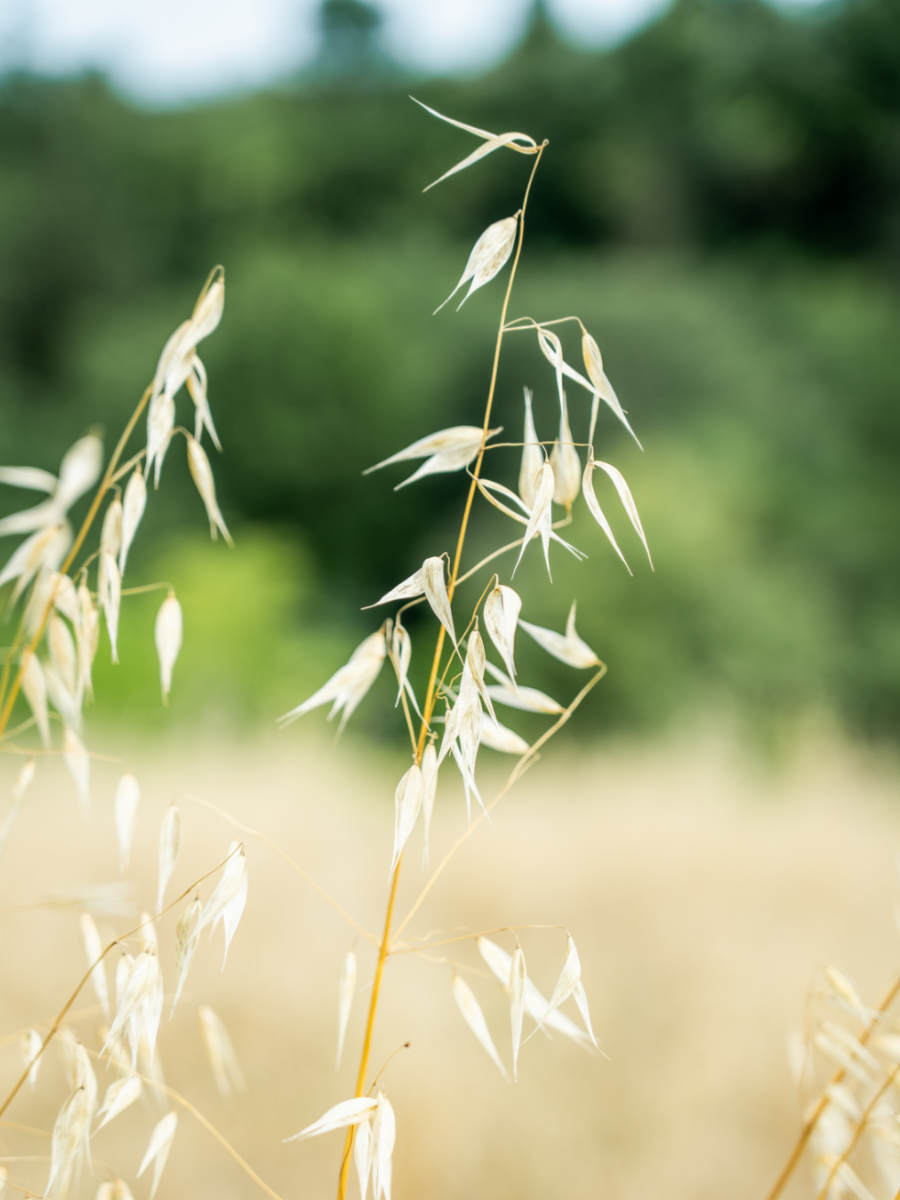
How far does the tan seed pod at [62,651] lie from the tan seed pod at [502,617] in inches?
5.7

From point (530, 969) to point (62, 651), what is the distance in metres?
0.83

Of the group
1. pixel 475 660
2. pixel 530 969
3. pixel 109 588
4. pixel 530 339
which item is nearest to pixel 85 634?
pixel 109 588

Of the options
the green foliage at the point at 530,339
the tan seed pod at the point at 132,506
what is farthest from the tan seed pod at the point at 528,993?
the green foliage at the point at 530,339

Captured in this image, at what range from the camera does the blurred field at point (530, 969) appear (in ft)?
2.20

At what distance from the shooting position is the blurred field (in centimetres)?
67

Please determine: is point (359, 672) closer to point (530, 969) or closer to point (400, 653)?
point (400, 653)

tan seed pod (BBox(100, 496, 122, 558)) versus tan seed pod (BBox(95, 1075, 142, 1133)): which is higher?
tan seed pod (BBox(100, 496, 122, 558))

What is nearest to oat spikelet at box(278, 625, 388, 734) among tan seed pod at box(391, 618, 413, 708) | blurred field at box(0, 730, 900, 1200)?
tan seed pod at box(391, 618, 413, 708)

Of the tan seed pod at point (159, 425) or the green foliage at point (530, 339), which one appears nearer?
the tan seed pod at point (159, 425)

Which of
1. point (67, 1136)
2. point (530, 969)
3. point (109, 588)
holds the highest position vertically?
point (109, 588)

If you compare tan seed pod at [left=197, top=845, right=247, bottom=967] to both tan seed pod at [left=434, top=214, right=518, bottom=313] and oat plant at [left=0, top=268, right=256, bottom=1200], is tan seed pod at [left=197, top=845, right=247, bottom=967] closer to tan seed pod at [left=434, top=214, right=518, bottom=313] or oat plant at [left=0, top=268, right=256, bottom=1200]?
oat plant at [left=0, top=268, right=256, bottom=1200]

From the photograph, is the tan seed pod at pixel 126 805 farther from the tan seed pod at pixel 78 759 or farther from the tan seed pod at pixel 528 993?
the tan seed pod at pixel 528 993

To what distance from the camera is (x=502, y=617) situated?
0.20 metres

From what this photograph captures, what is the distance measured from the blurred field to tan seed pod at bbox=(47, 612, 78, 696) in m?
0.11
